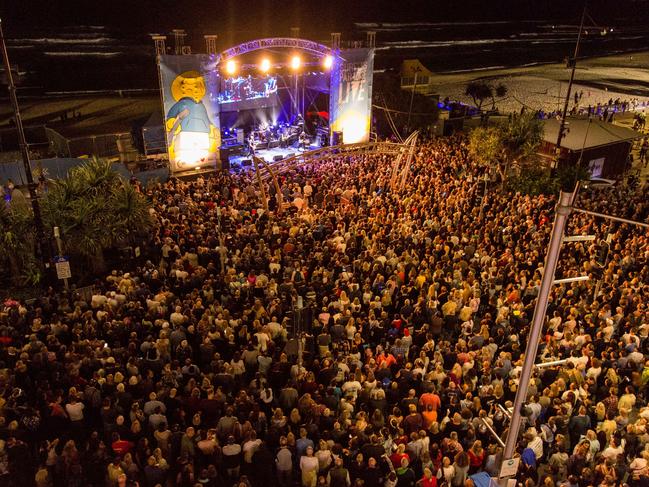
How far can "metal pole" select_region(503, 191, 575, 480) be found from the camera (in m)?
5.11

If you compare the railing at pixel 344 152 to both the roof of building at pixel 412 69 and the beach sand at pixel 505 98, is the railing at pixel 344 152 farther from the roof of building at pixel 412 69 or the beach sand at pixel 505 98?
the roof of building at pixel 412 69

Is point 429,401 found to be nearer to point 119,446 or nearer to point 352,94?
point 119,446

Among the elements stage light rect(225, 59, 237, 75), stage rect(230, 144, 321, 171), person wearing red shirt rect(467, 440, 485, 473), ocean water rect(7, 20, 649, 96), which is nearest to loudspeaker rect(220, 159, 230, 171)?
stage rect(230, 144, 321, 171)

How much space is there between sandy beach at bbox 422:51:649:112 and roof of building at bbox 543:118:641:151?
65.0ft

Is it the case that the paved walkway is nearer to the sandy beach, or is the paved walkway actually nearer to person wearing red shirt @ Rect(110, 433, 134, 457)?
the sandy beach

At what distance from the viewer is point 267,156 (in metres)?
26.7

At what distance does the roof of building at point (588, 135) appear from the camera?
23.1m

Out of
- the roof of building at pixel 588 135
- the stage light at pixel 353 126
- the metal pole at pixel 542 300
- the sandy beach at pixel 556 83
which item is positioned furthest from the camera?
the sandy beach at pixel 556 83

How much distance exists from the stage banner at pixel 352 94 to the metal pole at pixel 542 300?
22.2 metres

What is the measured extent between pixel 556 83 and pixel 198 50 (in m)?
50.3

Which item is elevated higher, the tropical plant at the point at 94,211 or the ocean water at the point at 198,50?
the tropical plant at the point at 94,211

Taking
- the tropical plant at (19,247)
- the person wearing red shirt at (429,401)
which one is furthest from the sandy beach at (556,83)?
the person wearing red shirt at (429,401)

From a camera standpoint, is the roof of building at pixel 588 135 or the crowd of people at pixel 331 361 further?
the roof of building at pixel 588 135

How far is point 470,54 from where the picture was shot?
84.3 metres
